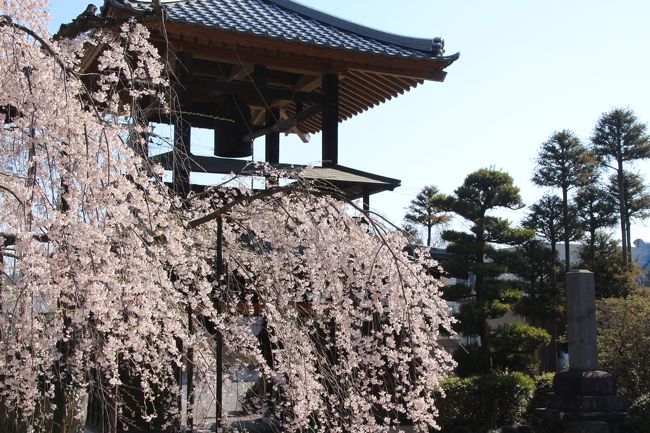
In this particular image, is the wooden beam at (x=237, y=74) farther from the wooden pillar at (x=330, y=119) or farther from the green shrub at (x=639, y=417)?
the green shrub at (x=639, y=417)

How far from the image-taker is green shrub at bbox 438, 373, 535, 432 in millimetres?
9859

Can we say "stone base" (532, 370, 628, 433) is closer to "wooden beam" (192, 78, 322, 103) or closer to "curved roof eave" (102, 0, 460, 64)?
"curved roof eave" (102, 0, 460, 64)

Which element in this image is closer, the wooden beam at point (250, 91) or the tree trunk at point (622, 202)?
the wooden beam at point (250, 91)

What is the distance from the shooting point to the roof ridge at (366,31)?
6926mm

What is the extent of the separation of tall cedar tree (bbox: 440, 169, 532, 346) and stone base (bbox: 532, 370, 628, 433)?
93.9 inches

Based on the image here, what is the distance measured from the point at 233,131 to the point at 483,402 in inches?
221

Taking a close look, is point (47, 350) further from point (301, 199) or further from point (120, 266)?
point (301, 199)

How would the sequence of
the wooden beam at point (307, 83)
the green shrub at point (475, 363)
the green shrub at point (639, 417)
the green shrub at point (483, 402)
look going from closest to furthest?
the wooden beam at point (307, 83)
the green shrub at point (639, 417)
the green shrub at point (483, 402)
the green shrub at point (475, 363)

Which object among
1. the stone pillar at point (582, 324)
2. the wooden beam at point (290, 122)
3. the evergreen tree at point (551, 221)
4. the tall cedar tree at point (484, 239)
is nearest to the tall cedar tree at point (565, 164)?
the evergreen tree at point (551, 221)

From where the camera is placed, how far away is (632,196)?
68.5ft

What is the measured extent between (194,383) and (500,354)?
789 cm

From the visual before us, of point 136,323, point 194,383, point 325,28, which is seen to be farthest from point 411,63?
point 136,323

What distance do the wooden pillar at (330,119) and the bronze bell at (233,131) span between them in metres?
0.84

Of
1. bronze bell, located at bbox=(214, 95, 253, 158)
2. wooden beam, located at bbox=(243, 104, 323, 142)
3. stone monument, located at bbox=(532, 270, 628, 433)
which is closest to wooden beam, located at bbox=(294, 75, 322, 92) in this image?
wooden beam, located at bbox=(243, 104, 323, 142)
